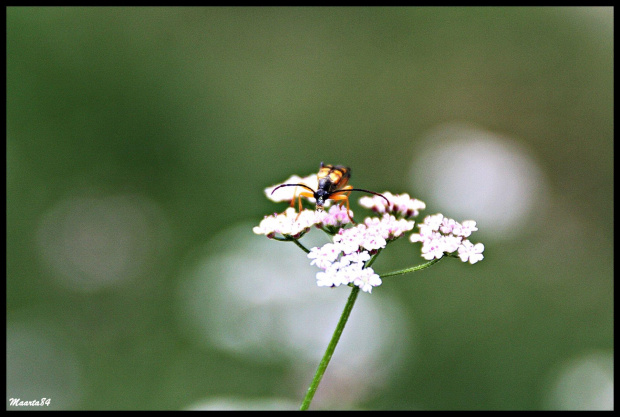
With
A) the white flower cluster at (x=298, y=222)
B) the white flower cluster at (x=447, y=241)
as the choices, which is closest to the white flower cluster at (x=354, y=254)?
the white flower cluster at (x=447, y=241)

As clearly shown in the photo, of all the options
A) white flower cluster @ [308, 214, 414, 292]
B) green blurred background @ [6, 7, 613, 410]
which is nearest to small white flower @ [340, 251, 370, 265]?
white flower cluster @ [308, 214, 414, 292]

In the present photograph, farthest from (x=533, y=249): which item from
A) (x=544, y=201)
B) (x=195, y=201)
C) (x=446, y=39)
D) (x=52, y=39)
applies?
(x=52, y=39)

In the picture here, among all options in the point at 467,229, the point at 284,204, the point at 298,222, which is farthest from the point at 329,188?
the point at 284,204

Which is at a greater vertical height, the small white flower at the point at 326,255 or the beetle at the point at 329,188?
the beetle at the point at 329,188

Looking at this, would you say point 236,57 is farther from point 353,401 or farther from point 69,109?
point 353,401

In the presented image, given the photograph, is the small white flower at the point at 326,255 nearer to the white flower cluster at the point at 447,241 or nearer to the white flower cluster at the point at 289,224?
the white flower cluster at the point at 289,224
